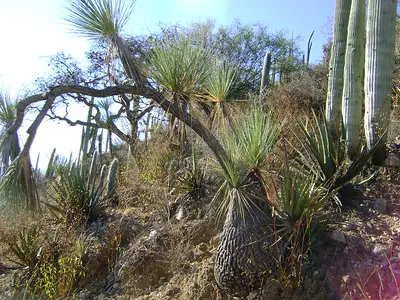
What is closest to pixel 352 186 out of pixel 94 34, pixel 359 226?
pixel 359 226

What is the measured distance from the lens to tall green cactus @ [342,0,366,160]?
5.49 metres

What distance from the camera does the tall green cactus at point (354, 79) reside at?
5.49 metres

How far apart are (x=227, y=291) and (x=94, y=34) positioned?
2.97 meters

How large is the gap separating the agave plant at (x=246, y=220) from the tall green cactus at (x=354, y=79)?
2.09 m

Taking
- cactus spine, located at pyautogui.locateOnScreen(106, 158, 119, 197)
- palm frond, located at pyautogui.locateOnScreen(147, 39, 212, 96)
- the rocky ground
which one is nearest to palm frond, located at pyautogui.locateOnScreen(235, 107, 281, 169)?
palm frond, located at pyautogui.locateOnScreen(147, 39, 212, 96)

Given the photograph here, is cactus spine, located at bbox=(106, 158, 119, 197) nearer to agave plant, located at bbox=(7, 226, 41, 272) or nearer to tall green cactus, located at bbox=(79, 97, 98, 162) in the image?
agave plant, located at bbox=(7, 226, 41, 272)

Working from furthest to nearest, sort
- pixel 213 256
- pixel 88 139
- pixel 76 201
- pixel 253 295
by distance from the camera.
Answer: pixel 88 139
pixel 76 201
pixel 213 256
pixel 253 295

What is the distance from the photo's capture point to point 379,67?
5184 mm

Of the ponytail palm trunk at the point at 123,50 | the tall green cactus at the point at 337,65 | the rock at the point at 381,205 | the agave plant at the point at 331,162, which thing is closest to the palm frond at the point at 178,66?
the ponytail palm trunk at the point at 123,50

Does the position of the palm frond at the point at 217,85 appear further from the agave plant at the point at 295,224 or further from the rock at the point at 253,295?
the rock at the point at 253,295

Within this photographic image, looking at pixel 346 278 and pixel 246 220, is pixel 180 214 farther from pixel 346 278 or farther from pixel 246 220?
pixel 346 278

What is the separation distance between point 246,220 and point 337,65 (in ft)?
13.0

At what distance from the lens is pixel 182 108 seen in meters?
3.86

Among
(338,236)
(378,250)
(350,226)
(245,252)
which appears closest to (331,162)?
(350,226)
